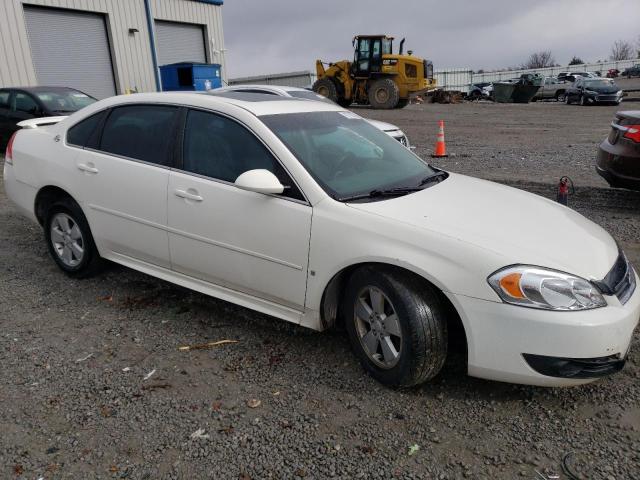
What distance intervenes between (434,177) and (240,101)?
4.80 ft

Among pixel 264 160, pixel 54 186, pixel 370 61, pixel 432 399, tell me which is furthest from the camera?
pixel 370 61

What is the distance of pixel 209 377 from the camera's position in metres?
3.23

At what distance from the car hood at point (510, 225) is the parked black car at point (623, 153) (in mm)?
3184

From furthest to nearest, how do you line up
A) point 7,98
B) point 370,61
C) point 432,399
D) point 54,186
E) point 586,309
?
point 370,61, point 7,98, point 54,186, point 432,399, point 586,309

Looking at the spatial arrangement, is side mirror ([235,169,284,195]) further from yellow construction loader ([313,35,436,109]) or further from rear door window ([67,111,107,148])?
yellow construction loader ([313,35,436,109])

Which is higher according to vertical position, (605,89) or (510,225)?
(510,225)

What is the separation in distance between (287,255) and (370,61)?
2287 cm

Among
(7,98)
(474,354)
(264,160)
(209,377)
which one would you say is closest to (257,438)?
(209,377)

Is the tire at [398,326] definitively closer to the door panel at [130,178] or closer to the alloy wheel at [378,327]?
the alloy wheel at [378,327]

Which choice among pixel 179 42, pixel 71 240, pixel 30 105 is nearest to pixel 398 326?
pixel 71 240

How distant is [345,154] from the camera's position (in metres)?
3.69

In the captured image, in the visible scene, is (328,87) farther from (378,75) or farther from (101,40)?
(101,40)

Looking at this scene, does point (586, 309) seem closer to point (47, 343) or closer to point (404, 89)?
point (47, 343)

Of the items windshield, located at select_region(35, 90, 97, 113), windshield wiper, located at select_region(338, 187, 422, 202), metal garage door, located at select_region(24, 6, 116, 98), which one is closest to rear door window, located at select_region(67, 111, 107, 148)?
windshield wiper, located at select_region(338, 187, 422, 202)
